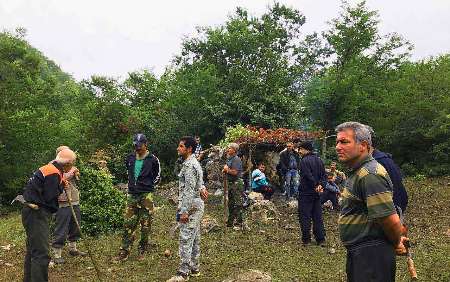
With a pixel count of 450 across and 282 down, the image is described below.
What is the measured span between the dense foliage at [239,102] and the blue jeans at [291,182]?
724cm

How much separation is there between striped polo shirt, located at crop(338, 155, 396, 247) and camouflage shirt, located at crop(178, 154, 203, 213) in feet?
11.2

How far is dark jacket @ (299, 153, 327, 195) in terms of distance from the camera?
9.11 metres

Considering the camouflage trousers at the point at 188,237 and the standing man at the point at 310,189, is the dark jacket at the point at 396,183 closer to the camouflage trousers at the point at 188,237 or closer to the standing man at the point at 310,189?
the camouflage trousers at the point at 188,237

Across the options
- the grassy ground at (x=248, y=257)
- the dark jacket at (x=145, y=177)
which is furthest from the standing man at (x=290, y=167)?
the dark jacket at (x=145, y=177)

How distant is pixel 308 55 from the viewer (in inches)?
1425

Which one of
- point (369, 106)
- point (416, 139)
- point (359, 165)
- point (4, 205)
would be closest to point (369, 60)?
point (369, 106)

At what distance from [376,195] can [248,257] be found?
17.6 feet

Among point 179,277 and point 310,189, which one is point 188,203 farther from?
point 310,189

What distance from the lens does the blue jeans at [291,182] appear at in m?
14.7

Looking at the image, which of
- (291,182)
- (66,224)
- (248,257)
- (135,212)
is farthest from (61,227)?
(291,182)

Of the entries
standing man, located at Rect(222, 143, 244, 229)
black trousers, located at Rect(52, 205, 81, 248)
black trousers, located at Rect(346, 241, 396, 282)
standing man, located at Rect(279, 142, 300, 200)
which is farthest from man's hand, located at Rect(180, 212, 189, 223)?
standing man, located at Rect(279, 142, 300, 200)

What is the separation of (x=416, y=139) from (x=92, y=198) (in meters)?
17.3

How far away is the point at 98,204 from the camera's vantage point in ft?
35.1

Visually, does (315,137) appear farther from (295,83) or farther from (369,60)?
(369,60)
